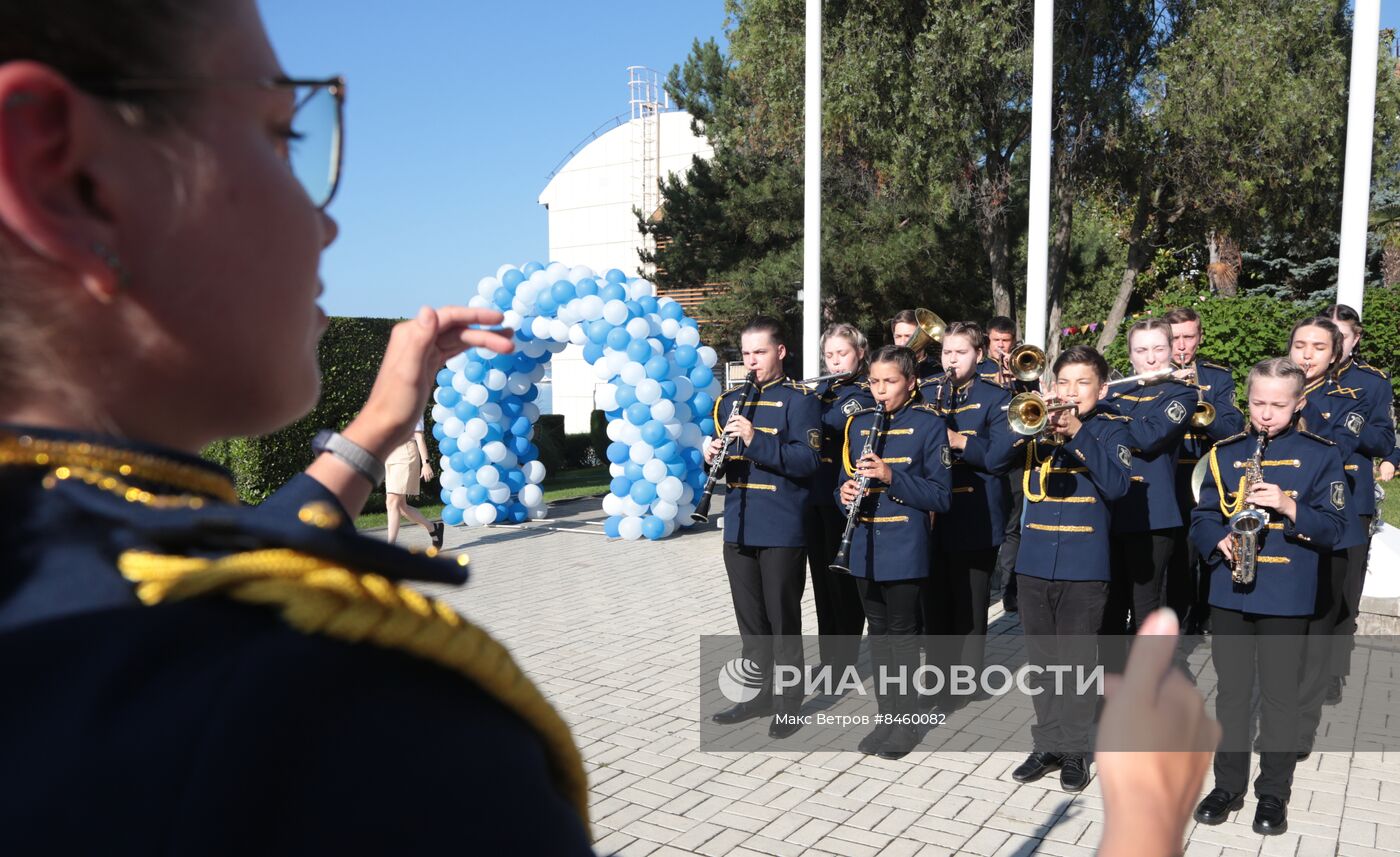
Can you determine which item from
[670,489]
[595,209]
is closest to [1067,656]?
[670,489]

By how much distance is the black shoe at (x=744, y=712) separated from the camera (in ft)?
18.3

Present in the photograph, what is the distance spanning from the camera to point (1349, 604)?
5777 mm

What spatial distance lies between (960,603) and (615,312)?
5.72m

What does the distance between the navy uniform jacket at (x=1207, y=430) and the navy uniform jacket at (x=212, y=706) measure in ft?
21.5

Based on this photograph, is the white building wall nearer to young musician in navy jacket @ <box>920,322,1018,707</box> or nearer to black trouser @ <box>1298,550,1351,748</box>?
young musician in navy jacket @ <box>920,322,1018,707</box>

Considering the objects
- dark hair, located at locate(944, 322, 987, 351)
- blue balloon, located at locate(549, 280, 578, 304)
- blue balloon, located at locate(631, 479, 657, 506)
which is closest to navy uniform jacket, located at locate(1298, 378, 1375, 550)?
dark hair, located at locate(944, 322, 987, 351)

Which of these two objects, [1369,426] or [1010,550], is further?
[1010,550]

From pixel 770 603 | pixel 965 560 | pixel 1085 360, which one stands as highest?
pixel 1085 360

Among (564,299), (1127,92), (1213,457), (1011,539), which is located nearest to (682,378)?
(564,299)

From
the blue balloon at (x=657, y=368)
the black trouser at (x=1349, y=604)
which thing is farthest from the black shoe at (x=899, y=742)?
the blue balloon at (x=657, y=368)

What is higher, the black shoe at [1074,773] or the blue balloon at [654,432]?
the blue balloon at [654,432]

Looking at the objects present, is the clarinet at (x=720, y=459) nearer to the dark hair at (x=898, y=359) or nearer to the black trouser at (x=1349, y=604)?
the dark hair at (x=898, y=359)

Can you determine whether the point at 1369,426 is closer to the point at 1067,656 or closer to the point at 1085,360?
the point at 1085,360

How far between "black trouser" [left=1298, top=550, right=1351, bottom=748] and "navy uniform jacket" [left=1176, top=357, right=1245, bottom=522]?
1582 mm
